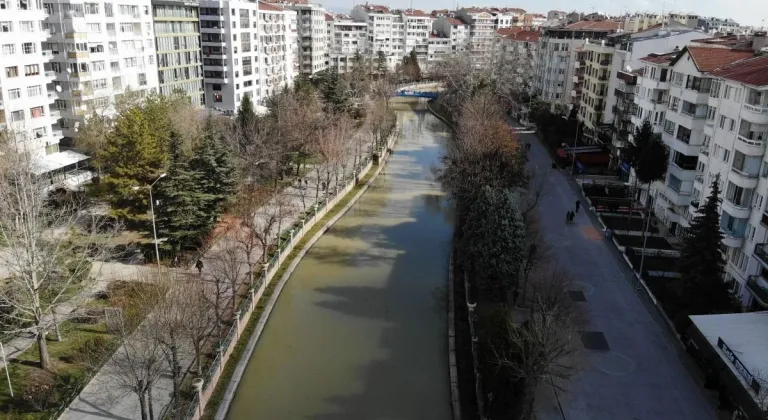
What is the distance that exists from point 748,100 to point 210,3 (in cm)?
5121

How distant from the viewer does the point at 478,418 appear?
57.5ft

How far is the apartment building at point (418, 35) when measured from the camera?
121688mm

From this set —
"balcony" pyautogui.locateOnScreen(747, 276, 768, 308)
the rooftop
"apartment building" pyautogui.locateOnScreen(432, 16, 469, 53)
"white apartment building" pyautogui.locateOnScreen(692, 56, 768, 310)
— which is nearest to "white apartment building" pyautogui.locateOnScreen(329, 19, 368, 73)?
"apartment building" pyautogui.locateOnScreen(432, 16, 469, 53)

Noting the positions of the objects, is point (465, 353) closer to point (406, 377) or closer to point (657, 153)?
point (406, 377)

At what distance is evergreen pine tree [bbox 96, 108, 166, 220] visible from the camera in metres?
30.5

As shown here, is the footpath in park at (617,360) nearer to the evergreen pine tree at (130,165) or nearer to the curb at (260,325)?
the curb at (260,325)

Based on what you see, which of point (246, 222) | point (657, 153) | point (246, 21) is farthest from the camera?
point (246, 21)

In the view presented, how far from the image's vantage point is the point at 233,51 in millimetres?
60781

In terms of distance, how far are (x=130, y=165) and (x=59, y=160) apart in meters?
9.89

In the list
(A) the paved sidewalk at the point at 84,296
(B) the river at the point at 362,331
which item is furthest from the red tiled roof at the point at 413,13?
(A) the paved sidewalk at the point at 84,296

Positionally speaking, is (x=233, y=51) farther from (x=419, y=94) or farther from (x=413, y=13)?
(x=413, y=13)

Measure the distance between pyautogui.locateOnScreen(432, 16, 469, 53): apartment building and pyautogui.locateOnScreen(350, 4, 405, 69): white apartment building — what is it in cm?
1154

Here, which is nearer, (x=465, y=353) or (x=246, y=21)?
(x=465, y=353)

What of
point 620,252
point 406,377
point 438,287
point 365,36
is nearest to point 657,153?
point 620,252
